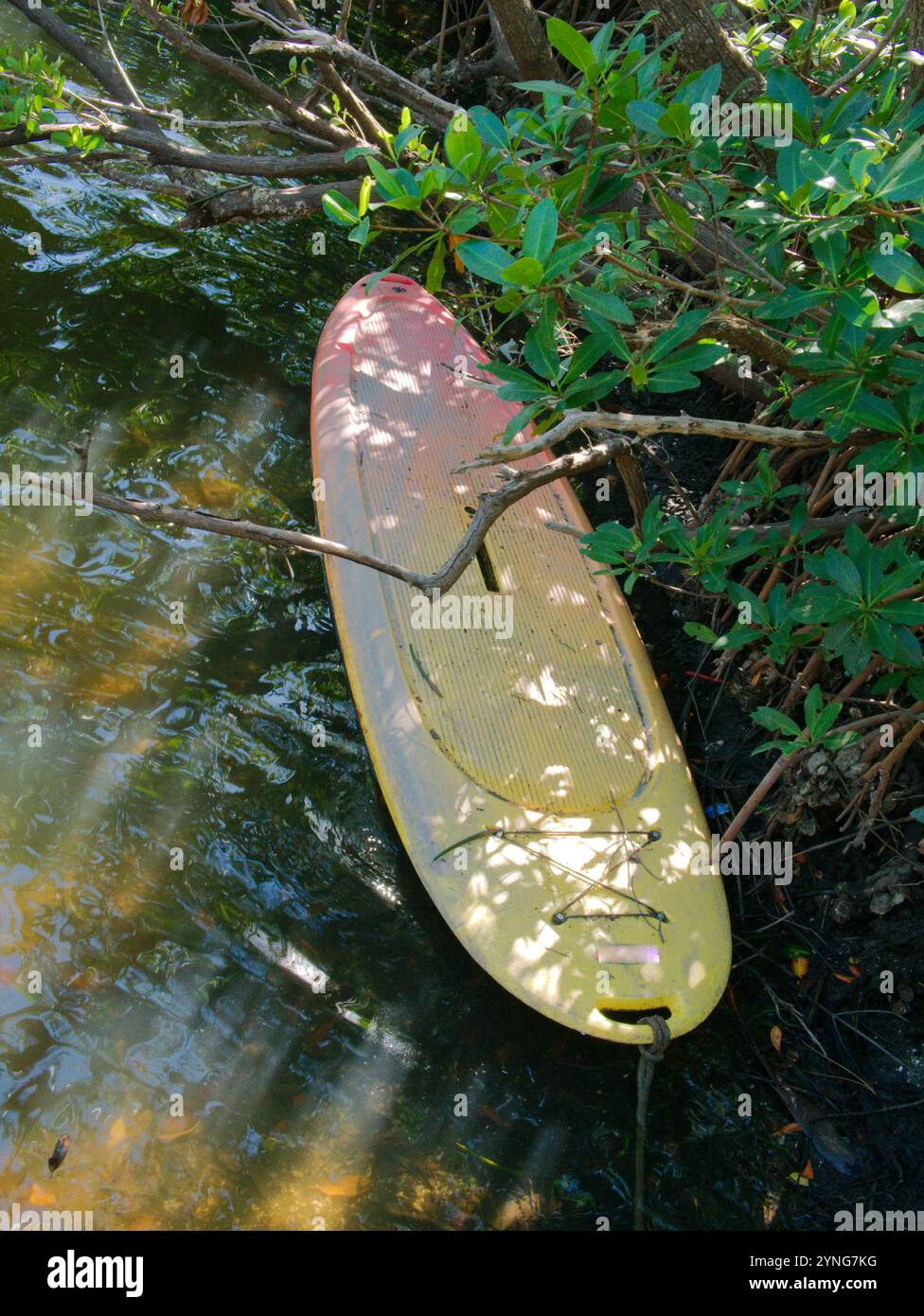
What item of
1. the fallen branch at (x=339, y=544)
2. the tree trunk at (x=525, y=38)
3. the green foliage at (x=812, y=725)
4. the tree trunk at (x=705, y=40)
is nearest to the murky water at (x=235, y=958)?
the green foliage at (x=812, y=725)

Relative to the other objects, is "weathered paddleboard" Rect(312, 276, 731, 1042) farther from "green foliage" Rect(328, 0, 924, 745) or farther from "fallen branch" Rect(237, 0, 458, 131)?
"fallen branch" Rect(237, 0, 458, 131)

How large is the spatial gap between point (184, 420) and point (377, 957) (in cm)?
290

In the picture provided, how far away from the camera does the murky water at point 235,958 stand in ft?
9.50

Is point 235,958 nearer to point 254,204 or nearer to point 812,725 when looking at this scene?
point 812,725

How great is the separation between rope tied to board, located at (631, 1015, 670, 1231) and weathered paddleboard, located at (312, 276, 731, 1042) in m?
0.04

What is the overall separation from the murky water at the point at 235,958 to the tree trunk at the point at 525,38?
76.2 inches

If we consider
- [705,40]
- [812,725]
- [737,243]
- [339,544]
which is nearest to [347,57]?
[705,40]

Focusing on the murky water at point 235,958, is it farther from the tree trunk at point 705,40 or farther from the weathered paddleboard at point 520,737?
the tree trunk at point 705,40

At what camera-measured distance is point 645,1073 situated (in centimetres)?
303

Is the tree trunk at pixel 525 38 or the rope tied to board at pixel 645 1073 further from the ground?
the tree trunk at pixel 525 38

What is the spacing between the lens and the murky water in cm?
290

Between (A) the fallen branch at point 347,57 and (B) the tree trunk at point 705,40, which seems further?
(A) the fallen branch at point 347,57

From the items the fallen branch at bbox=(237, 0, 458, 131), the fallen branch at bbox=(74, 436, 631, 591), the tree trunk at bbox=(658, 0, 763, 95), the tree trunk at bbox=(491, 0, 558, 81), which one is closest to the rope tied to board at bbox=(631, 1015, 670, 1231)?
the fallen branch at bbox=(74, 436, 631, 591)

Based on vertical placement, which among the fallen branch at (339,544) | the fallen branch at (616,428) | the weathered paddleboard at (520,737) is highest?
the fallen branch at (616,428)
